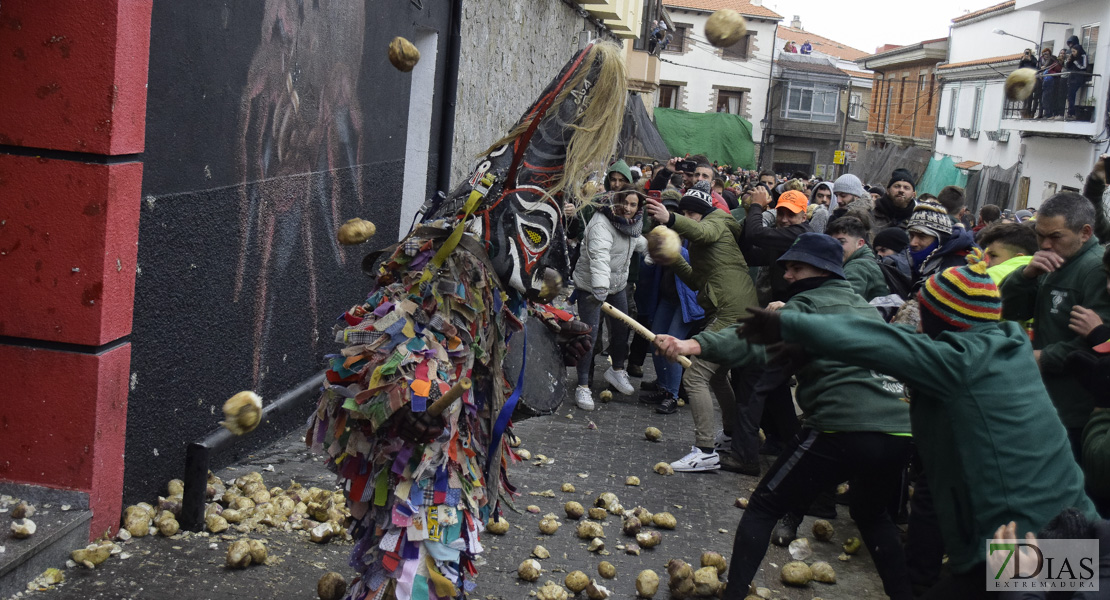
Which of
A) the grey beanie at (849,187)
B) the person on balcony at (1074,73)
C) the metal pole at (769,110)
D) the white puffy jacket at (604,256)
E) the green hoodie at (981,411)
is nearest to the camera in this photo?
the green hoodie at (981,411)

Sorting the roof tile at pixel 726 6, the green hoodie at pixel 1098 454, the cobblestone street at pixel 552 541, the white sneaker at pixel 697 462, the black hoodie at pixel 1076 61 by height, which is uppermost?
the roof tile at pixel 726 6

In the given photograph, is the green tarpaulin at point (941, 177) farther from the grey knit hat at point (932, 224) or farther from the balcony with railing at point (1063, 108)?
the grey knit hat at point (932, 224)

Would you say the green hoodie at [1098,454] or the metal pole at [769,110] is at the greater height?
the metal pole at [769,110]

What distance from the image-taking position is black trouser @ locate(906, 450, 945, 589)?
15.7 ft

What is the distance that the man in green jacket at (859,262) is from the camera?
616cm

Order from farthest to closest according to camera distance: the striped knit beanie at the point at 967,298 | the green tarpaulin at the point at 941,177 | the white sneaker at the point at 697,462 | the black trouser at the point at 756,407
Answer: the green tarpaulin at the point at 941,177
the white sneaker at the point at 697,462
the black trouser at the point at 756,407
the striped knit beanie at the point at 967,298

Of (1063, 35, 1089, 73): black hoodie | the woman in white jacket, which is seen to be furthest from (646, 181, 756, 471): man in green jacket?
(1063, 35, 1089, 73): black hoodie

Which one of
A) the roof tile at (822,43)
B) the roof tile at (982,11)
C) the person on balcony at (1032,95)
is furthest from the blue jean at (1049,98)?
the roof tile at (822,43)

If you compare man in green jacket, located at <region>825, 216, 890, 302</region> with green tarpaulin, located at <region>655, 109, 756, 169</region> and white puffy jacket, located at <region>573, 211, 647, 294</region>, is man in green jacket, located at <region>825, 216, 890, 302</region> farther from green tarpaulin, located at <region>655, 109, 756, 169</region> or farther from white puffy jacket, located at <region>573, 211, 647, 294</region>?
green tarpaulin, located at <region>655, 109, 756, 169</region>

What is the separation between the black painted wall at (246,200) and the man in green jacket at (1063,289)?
162 inches

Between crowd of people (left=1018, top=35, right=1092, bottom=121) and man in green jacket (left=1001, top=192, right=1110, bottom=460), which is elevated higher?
crowd of people (left=1018, top=35, right=1092, bottom=121)

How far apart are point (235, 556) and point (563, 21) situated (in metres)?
12.6

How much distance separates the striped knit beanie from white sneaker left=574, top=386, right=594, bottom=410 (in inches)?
199

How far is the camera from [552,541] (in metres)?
5.22
